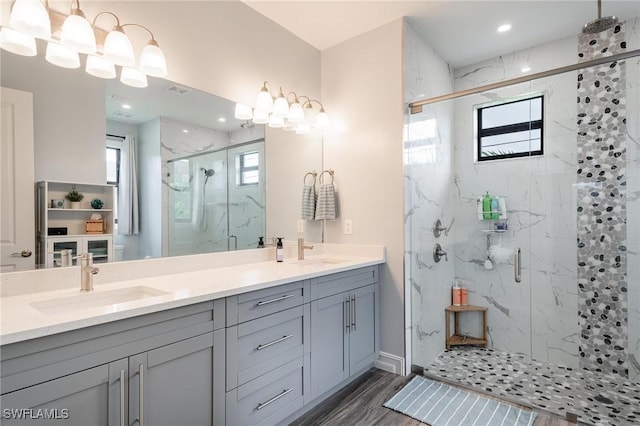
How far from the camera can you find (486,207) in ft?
9.27

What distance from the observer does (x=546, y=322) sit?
8.35ft

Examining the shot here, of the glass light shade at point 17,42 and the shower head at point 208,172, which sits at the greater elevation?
the glass light shade at point 17,42

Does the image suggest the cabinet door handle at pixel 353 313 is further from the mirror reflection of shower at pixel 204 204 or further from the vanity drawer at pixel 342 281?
the mirror reflection of shower at pixel 204 204

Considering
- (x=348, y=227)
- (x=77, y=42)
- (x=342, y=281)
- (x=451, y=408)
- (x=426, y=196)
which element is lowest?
(x=451, y=408)

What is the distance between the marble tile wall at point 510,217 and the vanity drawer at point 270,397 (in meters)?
1.14

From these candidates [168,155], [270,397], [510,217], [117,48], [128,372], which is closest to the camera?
[128,372]

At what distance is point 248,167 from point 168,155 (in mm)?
618

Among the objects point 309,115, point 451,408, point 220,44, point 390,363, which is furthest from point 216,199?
point 451,408

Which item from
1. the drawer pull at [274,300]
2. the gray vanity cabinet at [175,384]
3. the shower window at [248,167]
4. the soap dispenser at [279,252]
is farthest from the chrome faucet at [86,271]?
the soap dispenser at [279,252]

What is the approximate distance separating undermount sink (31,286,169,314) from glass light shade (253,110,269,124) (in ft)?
4.66

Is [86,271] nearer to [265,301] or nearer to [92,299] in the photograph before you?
[92,299]

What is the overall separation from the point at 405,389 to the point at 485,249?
132cm

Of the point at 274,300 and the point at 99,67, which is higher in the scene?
the point at 99,67

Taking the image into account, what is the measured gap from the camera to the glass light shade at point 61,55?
154cm
